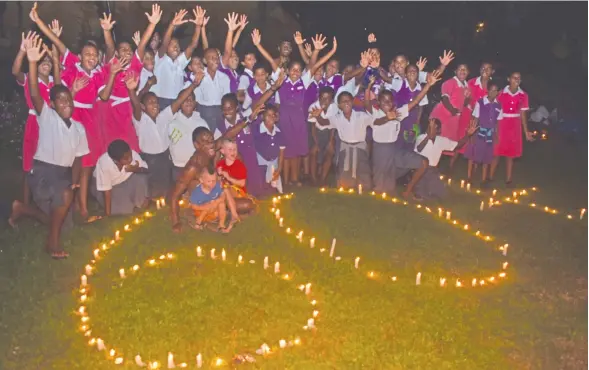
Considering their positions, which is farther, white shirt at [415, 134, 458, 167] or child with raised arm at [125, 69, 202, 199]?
white shirt at [415, 134, 458, 167]

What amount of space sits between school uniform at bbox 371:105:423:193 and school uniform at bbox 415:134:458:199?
19cm

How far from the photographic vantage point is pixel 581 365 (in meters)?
5.60

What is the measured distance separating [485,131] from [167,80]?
5.59 m

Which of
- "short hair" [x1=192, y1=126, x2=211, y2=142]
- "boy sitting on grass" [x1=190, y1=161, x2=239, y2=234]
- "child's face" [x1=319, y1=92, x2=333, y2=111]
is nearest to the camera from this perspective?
"boy sitting on grass" [x1=190, y1=161, x2=239, y2=234]

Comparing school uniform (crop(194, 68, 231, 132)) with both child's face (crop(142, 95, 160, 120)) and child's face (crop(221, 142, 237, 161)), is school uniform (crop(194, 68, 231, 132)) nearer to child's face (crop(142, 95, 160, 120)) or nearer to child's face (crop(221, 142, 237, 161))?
child's face (crop(142, 95, 160, 120))

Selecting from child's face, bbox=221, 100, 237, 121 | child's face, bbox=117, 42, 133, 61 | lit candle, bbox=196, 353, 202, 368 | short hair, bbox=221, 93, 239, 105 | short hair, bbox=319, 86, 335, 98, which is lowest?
lit candle, bbox=196, 353, 202, 368

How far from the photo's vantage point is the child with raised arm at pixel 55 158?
24.3 feet

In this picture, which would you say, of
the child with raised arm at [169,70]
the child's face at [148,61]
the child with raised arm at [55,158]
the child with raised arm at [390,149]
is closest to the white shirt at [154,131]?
the child with raised arm at [169,70]

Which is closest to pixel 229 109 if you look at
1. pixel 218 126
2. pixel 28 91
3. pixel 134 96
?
pixel 218 126

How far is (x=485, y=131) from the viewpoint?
37.2 feet

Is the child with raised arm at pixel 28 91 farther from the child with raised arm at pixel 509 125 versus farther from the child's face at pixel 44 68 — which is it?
the child with raised arm at pixel 509 125

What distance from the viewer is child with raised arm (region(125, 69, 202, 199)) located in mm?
9156

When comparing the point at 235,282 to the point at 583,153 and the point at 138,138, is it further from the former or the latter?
the point at 583,153

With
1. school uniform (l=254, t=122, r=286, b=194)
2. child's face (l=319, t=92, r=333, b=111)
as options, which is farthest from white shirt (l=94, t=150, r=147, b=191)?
child's face (l=319, t=92, r=333, b=111)
